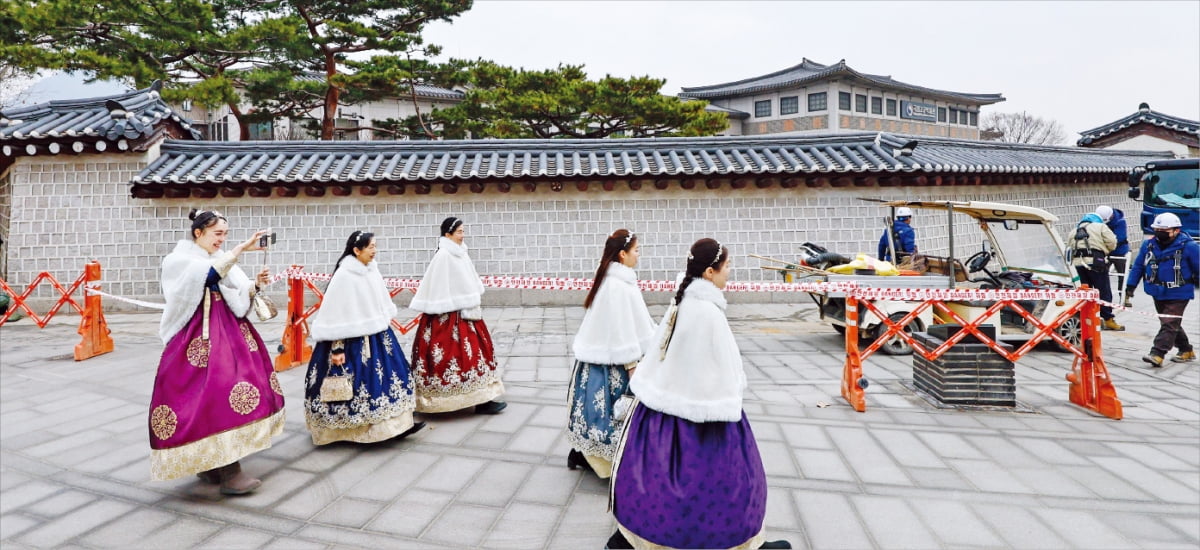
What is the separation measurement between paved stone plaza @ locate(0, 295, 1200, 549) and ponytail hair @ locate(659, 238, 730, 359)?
48.4 inches

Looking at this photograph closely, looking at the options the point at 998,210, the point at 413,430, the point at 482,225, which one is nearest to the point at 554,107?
the point at 482,225

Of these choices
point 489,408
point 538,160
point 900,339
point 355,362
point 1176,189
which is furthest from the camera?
point 1176,189

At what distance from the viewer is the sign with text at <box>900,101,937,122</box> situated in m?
35.1

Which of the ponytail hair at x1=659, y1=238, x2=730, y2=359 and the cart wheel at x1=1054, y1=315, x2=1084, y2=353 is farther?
the cart wheel at x1=1054, y1=315, x2=1084, y2=353

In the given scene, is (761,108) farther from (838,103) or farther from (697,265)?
(697,265)

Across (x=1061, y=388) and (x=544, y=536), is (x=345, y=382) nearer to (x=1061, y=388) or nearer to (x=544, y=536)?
(x=544, y=536)

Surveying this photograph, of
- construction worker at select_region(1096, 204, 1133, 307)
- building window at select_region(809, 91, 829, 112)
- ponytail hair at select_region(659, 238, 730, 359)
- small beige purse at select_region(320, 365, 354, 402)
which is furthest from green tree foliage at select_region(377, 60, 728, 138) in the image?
building window at select_region(809, 91, 829, 112)

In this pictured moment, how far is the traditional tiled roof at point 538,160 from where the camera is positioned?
10602 mm

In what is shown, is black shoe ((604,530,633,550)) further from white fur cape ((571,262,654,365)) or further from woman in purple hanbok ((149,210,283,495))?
woman in purple hanbok ((149,210,283,495))

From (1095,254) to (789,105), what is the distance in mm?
26147

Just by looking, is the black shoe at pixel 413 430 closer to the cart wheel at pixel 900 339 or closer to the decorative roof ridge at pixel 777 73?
the cart wheel at pixel 900 339

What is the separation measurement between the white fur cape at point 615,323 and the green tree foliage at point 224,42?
13.9 metres

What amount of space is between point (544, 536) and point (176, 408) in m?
2.28

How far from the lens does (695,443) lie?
8.56 feet
